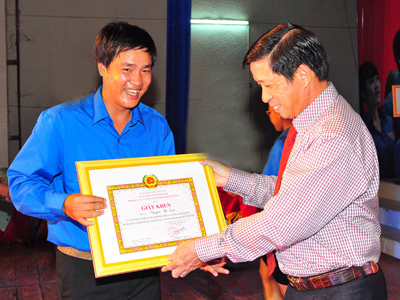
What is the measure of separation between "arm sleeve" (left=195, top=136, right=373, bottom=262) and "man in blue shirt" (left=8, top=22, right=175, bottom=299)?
0.53 m

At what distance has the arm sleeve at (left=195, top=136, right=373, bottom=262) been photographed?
1211 mm

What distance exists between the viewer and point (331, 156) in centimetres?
121

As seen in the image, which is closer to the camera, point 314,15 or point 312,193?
point 312,193

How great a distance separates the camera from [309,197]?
1.22 m

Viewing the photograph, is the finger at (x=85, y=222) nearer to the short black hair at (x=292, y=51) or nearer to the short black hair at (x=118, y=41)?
the short black hair at (x=118, y=41)

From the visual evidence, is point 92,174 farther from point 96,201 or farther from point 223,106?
point 223,106

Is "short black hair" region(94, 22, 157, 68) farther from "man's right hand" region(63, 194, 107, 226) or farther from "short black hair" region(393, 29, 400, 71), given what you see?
"short black hair" region(393, 29, 400, 71)

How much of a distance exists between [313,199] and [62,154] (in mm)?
873

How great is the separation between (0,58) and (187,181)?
4.77 m

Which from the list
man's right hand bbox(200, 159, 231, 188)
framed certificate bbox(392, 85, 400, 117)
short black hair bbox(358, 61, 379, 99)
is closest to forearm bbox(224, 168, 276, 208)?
man's right hand bbox(200, 159, 231, 188)

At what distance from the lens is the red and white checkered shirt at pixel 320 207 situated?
48.0 inches

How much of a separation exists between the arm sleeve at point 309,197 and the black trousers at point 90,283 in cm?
50

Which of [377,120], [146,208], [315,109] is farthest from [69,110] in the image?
[377,120]

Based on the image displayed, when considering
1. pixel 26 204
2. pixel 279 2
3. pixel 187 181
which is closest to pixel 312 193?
pixel 187 181
